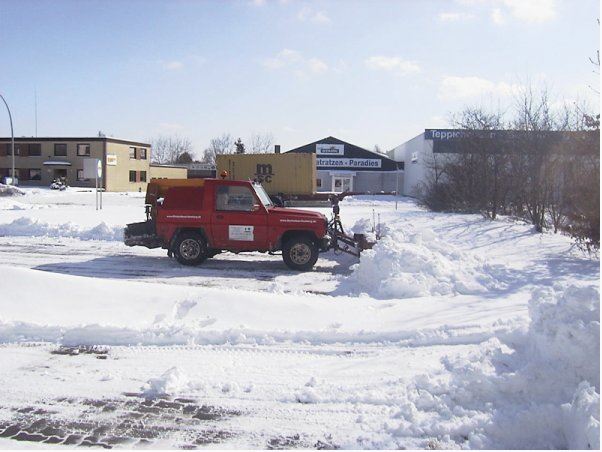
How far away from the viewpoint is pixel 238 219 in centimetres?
1199

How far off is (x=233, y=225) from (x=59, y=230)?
8067 mm

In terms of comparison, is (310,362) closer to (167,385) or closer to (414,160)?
(167,385)

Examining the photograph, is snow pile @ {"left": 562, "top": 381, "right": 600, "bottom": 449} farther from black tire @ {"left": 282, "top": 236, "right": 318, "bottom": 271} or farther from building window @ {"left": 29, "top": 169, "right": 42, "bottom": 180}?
building window @ {"left": 29, "top": 169, "right": 42, "bottom": 180}

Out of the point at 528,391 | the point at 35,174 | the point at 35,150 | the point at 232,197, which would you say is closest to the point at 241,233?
the point at 232,197

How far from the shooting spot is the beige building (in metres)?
62.7

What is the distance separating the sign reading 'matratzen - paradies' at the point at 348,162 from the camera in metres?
56.8

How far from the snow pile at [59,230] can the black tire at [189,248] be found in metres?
4.84

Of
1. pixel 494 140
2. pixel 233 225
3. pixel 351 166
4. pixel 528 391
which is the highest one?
pixel 351 166

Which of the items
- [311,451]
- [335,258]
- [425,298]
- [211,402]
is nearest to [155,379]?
[211,402]

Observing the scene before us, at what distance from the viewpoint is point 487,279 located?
9.90 metres

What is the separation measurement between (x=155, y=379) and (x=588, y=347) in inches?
154

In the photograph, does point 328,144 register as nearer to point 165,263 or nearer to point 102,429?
point 165,263

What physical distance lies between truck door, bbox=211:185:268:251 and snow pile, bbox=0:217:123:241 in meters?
5.54

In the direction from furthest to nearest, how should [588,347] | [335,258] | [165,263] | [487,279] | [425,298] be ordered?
[335,258]
[165,263]
[487,279]
[425,298]
[588,347]
